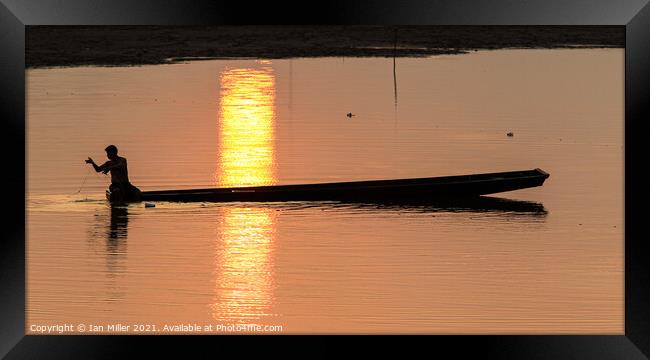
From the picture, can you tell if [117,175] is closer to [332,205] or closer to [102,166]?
[102,166]

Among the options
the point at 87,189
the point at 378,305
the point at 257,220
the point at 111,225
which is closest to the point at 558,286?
the point at 378,305

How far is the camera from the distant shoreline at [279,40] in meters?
5.11

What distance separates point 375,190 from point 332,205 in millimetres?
496

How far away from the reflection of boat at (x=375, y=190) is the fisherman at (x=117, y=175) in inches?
15.7

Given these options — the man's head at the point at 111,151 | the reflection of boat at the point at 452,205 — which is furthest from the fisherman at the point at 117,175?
the reflection of boat at the point at 452,205

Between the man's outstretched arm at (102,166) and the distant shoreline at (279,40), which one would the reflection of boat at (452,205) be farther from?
the man's outstretched arm at (102,166)

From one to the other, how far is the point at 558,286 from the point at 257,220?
6.76ft

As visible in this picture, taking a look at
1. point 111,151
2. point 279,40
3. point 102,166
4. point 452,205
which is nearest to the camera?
point 279,40

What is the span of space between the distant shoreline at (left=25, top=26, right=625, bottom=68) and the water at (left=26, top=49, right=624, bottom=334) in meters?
0.13

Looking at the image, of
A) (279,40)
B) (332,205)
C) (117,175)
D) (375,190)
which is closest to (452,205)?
(375,190)

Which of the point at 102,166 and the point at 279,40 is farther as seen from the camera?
the point at 102,166

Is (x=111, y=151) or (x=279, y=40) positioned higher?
(x=279, y=40)

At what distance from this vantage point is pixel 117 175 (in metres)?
6.70

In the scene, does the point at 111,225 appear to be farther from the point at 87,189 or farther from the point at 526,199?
the point at 526,199
